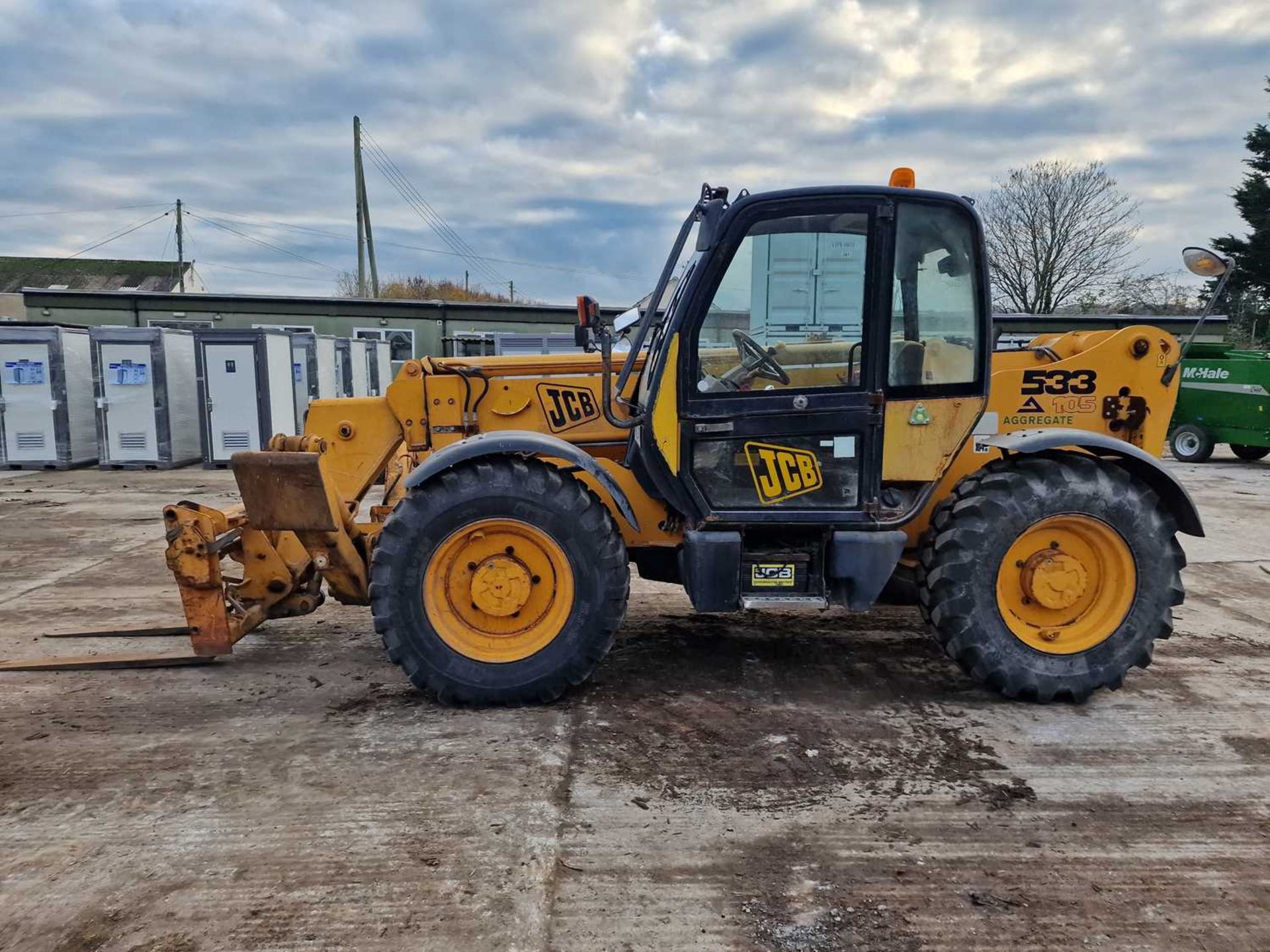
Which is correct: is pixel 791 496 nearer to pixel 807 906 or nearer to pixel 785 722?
pixel 785 722

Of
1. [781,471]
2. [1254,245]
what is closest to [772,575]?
[781,471]

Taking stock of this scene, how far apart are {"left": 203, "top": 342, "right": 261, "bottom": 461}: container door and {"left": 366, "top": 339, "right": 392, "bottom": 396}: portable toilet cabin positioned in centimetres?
497

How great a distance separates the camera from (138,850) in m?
2.80

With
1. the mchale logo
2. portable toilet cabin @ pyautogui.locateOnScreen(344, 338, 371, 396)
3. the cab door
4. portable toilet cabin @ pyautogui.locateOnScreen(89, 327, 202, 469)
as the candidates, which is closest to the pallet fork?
the cab door

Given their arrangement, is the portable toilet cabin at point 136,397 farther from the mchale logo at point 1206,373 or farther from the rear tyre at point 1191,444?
the rear tyre at point 1191,444

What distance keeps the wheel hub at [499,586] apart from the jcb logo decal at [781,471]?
4.01 ft

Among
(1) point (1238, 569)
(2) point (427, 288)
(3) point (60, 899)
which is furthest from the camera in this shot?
(2) point (427, 288)

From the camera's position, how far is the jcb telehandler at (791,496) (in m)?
3.83

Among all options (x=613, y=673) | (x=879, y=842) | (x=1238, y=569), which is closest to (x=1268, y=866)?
(x=879, y=842)

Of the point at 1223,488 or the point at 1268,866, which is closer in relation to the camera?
the point at 1268,866

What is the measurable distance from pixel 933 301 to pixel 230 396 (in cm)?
1296

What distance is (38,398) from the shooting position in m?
13.4

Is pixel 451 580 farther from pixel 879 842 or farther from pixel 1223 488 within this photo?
pixel 1223 488

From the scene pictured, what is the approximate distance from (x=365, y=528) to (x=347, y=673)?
2.59 ft
